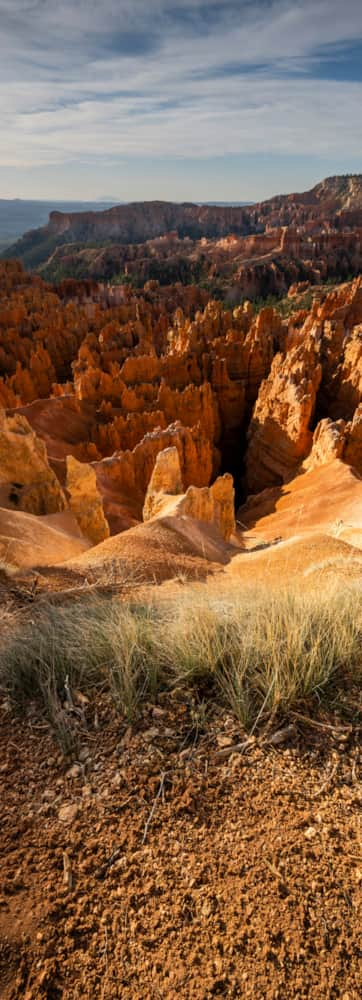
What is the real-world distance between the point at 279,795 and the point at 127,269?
81.7m

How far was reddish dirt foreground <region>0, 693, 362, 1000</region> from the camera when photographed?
1142 millimetres

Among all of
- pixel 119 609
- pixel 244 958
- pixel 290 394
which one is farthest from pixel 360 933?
pixel 290 394

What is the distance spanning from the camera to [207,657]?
211 cm

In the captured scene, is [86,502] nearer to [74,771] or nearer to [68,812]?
[74,771]

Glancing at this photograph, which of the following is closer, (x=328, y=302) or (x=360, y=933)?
(x=360, y=933)

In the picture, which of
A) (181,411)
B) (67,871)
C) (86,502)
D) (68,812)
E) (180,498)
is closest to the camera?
(67,871)

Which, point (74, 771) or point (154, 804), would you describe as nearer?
point (154, 804)

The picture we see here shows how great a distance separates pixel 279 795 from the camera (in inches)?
61.9

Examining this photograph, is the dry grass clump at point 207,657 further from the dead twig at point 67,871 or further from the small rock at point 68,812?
the dead twig at point 67,871

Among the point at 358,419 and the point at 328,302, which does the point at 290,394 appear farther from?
the point at 328,302

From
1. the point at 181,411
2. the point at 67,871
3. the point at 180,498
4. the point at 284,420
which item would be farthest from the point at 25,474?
the point at 284,420

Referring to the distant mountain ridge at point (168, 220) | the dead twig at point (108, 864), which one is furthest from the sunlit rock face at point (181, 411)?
the distant mountain ridge at point (168, 220)

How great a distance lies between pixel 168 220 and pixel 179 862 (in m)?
148

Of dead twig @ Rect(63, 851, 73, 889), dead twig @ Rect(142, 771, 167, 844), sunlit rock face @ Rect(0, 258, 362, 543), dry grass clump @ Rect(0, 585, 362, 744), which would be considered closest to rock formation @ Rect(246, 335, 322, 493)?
sunlit rock face @ Rect(0, 258, 362, 543)
